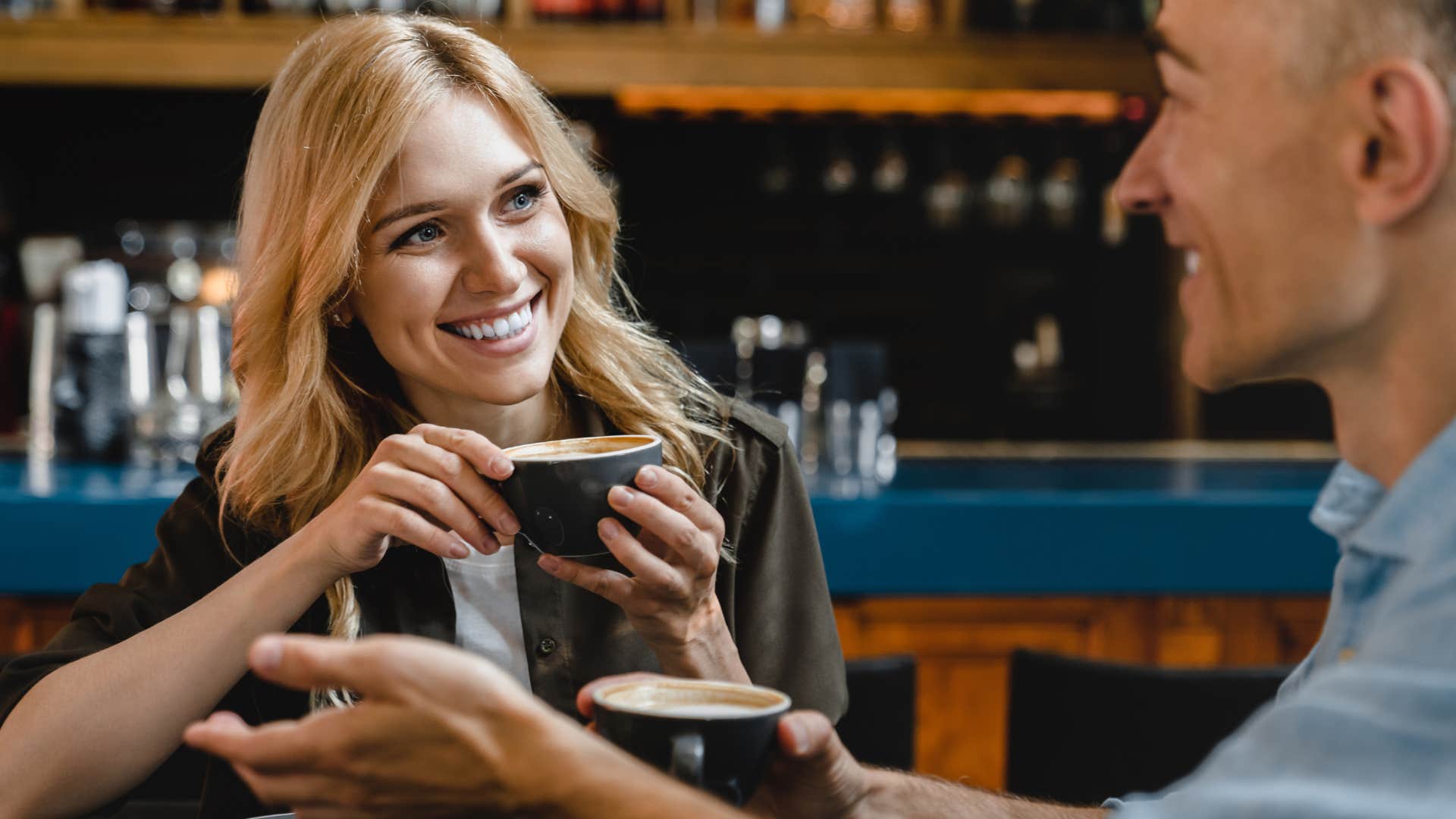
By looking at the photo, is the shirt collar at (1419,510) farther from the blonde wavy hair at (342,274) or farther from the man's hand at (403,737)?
the blonde wavy hair at (342,274)

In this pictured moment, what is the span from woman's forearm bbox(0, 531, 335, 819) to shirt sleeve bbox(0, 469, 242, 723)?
0.16 feet

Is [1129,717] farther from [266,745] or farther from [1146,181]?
[266,745]

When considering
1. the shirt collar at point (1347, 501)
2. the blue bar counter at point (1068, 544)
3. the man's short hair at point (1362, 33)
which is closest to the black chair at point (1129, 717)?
the shirt collar at point (1347, 501)

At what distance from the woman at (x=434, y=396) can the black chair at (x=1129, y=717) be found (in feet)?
0.82

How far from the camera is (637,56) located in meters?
4.20

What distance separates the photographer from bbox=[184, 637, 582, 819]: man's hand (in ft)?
2.22

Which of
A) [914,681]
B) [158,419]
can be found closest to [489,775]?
[914,681]

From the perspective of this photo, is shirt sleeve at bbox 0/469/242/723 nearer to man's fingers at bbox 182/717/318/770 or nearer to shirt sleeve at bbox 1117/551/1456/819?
man's fingers at bbox 182/717/318/770

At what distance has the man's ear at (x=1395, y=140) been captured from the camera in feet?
2.30

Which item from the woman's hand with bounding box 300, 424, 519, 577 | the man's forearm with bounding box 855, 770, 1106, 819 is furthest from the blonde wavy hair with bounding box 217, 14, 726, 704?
the man's forearm with bounding box 855, 770, 1106, 819

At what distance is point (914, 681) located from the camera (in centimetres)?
147

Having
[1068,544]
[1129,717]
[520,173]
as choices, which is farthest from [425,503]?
[1068,544]

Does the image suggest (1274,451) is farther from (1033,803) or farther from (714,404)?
(1033,803)

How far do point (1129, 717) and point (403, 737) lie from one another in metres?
0.96
